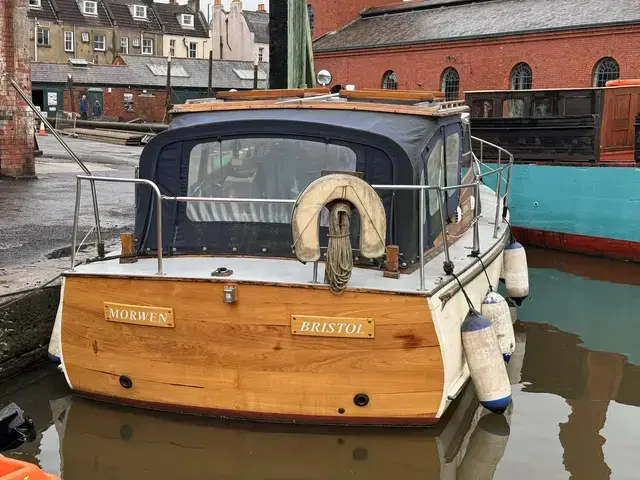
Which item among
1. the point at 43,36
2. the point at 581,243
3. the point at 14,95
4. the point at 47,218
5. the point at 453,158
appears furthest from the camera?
the point at 43,36

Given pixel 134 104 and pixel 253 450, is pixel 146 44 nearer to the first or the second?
pixel 134 104

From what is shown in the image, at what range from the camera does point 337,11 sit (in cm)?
3123

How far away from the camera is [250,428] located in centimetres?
588

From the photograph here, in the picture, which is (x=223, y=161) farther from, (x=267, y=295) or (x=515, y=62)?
(x=515, y=62)

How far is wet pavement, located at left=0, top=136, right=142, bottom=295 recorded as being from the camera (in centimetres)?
797

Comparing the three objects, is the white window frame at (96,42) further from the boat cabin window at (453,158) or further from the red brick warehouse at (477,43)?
the boat cabin window at (453,158)

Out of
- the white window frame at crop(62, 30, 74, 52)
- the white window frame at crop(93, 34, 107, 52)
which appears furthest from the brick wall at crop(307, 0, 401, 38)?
the white window frame at crop(93, 34, 107, 52)

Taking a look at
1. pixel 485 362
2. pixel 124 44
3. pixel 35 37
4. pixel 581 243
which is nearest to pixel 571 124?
pixel 581 243

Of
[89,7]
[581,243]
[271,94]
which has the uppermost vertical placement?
[89,7]

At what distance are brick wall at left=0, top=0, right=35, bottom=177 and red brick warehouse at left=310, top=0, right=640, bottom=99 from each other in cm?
1521

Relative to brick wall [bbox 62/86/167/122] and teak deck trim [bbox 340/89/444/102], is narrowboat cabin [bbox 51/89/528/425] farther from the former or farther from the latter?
brick wall [bbox 62/86/167/122]

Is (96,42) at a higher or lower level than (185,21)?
lower

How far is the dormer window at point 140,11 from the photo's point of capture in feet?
217

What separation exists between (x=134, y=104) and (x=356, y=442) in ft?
148
